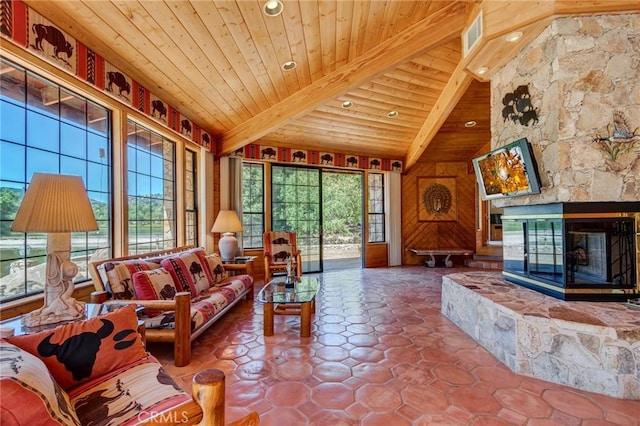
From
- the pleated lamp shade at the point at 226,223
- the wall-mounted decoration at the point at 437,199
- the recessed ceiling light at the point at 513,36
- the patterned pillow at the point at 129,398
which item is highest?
the recessed ceiling light at the point at 513,36

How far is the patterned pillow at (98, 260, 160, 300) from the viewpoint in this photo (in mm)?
2596

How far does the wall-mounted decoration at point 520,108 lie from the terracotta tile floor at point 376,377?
7.37 feet

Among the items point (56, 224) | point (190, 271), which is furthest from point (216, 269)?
point (56, 224)

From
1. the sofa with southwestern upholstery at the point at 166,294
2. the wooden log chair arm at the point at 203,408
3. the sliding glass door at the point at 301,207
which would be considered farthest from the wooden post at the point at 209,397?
the sliding glass door at the point at 301,207

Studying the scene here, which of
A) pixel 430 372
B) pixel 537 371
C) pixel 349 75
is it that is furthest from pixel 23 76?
pixel 537 371

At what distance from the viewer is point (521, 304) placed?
104 inches

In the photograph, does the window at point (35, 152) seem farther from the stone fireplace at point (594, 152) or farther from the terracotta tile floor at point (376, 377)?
the stone fireplace at point (594, 152)

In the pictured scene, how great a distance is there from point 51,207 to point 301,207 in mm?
4739

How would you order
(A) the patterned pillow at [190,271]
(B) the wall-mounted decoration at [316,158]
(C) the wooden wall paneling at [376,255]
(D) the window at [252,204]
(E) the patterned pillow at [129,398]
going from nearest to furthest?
(E) the patterned pillow at [129,398], (A) the patterned pillow at [190,271], (B) the wall-mounted decoration at [316,158], (D) the window at [252,204], (C) the wooden wall paneling at [376,255]

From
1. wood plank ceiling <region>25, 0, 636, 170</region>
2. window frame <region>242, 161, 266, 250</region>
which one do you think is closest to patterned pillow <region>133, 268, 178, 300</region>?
wood plank ceiling <region>25, 0, 636, 170</region>

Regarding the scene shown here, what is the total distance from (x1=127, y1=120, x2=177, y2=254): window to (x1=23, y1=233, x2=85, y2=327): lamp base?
1.67 meters

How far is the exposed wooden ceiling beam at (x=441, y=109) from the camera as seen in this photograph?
14.3 feet

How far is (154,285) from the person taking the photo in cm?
275

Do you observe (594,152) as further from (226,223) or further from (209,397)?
(226,223)
